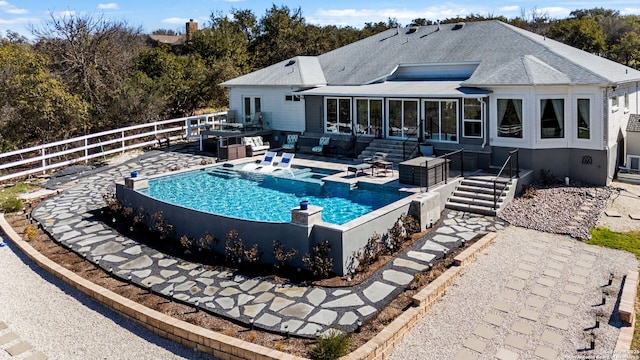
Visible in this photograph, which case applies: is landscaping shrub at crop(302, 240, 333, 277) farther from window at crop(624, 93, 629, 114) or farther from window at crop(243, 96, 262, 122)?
window at crop(243, 96, 262, 122)

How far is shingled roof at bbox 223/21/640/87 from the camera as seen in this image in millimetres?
17359

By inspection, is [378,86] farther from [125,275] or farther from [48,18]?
[48,18]

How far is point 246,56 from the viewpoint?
46.0 meters

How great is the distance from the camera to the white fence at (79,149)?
20.4 metres

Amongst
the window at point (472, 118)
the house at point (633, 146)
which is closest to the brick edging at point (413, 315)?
the window at point (472, 118)

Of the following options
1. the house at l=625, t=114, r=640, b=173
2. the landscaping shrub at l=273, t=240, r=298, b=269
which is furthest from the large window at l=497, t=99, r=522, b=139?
the landscaping shrub at l=273, t=240, r=298, b=269

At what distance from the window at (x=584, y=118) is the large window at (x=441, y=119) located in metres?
4.34

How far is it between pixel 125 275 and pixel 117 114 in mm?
19248

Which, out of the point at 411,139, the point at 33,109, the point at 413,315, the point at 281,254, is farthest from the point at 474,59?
the point at 33,109

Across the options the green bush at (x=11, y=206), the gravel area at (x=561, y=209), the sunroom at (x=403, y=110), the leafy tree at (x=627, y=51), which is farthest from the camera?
the leafy tree at (x=627, y=51)

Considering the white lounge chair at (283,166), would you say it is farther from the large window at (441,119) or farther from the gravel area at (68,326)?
the gravel area at (68,326)

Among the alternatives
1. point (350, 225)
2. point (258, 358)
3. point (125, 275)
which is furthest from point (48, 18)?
point (258, 358)

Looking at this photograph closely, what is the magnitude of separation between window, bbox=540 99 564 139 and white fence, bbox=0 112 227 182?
1775 centimetres

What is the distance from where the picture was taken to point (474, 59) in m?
21.2
